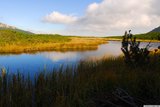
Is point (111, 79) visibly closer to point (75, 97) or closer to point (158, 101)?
point (75, 97)

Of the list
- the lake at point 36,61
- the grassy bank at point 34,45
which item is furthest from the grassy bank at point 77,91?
the grassy bank at point 34,45

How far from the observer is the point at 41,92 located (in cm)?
798

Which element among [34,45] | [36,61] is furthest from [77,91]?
[34,45]

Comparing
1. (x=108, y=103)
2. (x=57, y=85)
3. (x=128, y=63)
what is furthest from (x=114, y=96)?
(x=128, y=63)

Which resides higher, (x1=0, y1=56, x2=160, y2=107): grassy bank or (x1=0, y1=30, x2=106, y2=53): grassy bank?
(x1=0, y1=56, x2=160, y2=107): grassy bank

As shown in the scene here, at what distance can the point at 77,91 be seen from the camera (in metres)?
7.92

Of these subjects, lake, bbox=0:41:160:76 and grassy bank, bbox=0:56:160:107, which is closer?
grassy bank, bbox=0:56:160:107

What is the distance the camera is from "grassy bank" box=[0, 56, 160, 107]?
6516mm

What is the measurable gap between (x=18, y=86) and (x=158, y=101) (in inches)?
156

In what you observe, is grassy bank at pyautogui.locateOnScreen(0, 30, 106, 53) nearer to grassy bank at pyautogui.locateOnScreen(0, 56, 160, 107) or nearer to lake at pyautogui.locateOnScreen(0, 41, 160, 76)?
lake at pyautogui.locateOnScreen(0, 41, 160, 76)

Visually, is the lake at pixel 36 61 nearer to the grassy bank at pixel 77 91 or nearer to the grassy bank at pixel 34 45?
the grassy bank at pixel 77 91

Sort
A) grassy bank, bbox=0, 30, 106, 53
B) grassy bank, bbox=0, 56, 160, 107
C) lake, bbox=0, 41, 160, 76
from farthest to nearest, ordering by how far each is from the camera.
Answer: grassy bank, bbox=0, 30, 106, 53 → lake, bbox=0, 41, 160, 76 → grassy bank, bbox=0, 56, 160, 107

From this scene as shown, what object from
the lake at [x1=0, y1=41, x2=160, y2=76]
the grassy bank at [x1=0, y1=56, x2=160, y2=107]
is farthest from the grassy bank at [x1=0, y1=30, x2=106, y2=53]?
the grassy bank at [x1=0, y1=56, x2=160, y2=107]

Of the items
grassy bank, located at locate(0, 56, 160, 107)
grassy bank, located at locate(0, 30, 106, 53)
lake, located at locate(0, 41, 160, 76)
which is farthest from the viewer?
grassy bank, located at locate(0, 30, 106, 53)
